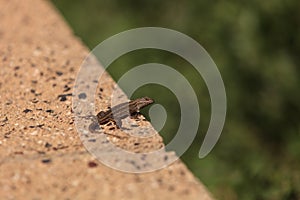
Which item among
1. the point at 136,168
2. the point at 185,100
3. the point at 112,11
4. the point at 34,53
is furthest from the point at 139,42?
the point at 136,168

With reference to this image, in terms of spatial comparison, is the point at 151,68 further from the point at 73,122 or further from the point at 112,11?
the point at 73,122

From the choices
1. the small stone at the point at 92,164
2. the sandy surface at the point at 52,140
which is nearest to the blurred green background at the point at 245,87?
the sandy surface at the point at 52,140

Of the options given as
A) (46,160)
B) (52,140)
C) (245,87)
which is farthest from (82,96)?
(245,87)

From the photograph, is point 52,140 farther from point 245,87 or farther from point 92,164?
point 245,87

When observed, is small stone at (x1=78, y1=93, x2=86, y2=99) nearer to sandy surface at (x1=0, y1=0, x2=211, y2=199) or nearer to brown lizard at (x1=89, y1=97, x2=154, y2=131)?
sandy surface at (x1=0, y1=0, x2=211, y2=199)

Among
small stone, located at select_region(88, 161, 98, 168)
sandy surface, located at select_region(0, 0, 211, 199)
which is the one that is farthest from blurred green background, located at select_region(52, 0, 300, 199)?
small stone, located at select_region(88, 161, 98, 168)

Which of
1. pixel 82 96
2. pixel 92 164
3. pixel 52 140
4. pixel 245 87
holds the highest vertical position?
pixel 245 87

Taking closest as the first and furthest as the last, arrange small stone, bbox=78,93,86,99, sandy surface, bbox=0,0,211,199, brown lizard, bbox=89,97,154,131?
sandy surface, bbox=0,0,211,199 < brown lizard, bbox=89,97,154,131 < small stone, bbox=78,93,86,99
